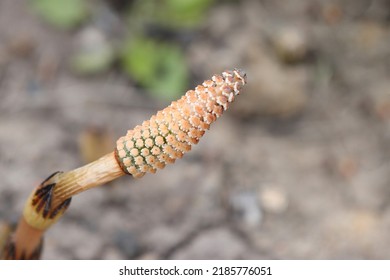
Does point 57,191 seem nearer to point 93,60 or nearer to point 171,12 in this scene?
point 93,60

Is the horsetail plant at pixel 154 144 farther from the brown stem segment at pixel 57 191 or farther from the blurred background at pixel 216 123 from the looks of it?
the blurred background at pixel 216 123

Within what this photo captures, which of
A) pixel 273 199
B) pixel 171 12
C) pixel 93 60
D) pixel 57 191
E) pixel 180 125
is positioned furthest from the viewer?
pixel 171 12

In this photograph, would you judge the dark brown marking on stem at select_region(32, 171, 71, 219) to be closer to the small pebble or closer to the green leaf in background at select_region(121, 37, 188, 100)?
the small pebble

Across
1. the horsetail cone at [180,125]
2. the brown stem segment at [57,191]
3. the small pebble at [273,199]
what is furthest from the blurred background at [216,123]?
the horsetail cone at [180,125]

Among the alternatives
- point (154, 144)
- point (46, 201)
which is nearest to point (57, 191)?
point (46, 201)

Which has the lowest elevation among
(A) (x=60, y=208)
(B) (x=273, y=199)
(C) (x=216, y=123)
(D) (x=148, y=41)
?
(A) (x=60, y=208)

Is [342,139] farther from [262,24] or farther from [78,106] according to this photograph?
[78,106]

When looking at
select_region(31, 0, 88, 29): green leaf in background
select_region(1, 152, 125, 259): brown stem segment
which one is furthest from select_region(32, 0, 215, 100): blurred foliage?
select_region(1, 152, 125, 259): brown stem segment
